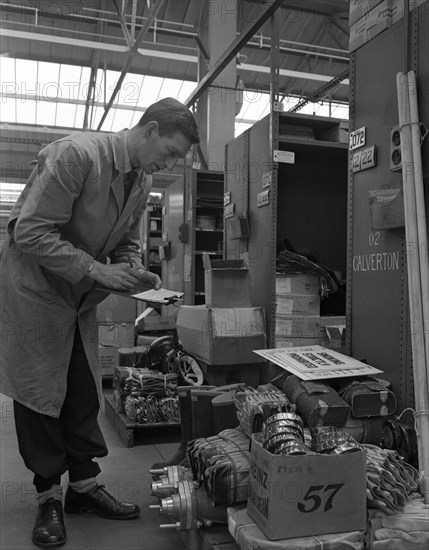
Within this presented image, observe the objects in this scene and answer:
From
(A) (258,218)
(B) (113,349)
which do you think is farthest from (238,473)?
(B) (113,349)

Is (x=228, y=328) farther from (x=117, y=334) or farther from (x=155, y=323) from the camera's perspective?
(x=117, y=334)

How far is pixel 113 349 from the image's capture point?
5.61m

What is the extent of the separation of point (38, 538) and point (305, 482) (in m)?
1.22

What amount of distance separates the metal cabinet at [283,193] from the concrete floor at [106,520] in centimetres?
128

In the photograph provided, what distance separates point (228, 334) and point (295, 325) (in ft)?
2.48

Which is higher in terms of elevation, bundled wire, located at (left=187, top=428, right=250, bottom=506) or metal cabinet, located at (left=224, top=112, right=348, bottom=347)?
metal cabinet, located at (left=224, top=112, right=348, bottom=347)

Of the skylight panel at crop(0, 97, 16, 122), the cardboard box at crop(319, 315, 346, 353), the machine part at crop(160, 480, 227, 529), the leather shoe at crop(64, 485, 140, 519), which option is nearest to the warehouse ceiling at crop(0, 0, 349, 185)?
the skylight panel at crop(0, 97, 16, 122)

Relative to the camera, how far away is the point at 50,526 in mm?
2146

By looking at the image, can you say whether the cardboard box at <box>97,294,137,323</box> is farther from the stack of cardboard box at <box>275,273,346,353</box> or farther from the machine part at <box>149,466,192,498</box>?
the machine part at <box>149,466,192,498</box>

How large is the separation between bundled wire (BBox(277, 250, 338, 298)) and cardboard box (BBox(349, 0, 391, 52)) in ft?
5.54

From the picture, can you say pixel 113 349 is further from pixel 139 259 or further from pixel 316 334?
pixel 139 259

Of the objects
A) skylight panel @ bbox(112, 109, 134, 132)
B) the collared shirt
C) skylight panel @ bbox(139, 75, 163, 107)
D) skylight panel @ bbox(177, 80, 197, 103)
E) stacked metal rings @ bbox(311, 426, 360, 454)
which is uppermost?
skylight panel @ bbox(177, 80, 197, 103)

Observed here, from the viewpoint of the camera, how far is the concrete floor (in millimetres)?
2186

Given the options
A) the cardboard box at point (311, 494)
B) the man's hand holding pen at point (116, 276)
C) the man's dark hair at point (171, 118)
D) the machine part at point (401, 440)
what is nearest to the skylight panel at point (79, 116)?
the man's dark hair at point (171, 118)
